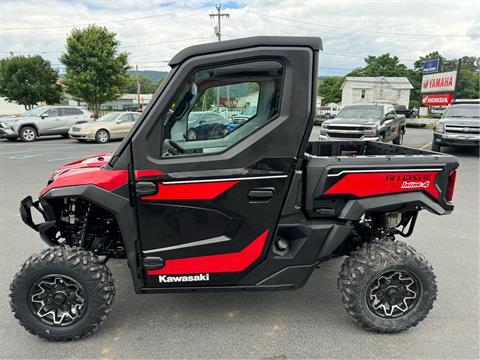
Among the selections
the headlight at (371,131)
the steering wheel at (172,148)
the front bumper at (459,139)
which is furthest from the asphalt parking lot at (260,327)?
the front bumper at (459,139)

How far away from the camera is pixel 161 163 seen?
246cm

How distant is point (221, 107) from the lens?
2.62 metres

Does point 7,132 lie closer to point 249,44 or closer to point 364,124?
point 364,124

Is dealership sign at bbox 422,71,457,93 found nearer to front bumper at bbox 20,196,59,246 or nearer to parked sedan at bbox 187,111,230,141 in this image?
parked sedan at bbox 187,111,230,141

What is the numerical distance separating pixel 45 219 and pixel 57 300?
2.13 ft

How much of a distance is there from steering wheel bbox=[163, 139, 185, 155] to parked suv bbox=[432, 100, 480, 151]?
11327 mm

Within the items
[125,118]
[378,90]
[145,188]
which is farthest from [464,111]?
[378,90]

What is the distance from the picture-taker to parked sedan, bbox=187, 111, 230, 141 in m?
2.59

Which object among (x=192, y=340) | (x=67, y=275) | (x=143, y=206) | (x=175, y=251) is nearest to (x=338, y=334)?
(x=192, y=340)

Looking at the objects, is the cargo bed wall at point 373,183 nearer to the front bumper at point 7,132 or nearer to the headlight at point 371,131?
the headlight at point 371,131

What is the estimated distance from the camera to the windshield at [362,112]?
13.0 meters

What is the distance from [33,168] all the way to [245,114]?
8835 mm

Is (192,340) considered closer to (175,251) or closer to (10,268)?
(175,251)

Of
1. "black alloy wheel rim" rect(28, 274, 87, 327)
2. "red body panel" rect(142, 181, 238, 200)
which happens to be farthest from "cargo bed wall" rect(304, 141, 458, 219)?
"black alloy wheel rim" rect(28, 274, 87, 327)
